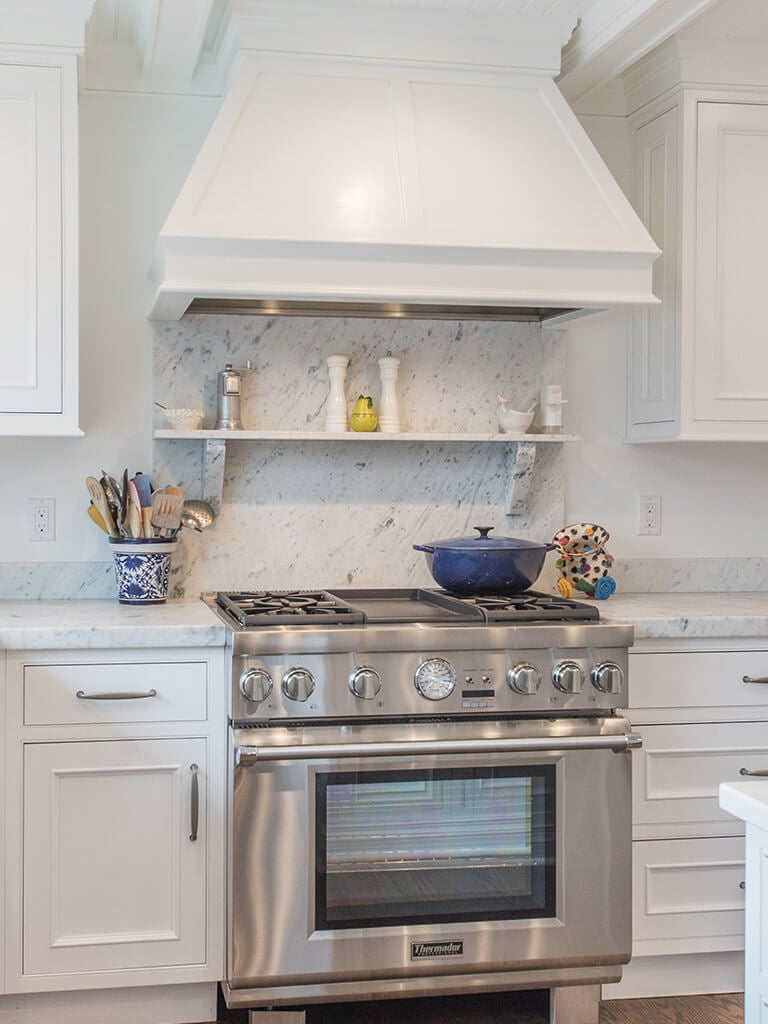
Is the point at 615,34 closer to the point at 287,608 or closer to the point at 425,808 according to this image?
the point at 287,608

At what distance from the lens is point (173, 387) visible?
3102 millimetres

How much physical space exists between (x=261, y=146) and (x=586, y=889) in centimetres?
186

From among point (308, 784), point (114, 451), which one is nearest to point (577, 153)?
point (114, 451)

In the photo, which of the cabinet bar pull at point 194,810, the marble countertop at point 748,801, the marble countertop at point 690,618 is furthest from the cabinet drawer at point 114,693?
the marble countertop at point 748,801

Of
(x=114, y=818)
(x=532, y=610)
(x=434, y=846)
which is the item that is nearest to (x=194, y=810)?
(x=114, y=818)

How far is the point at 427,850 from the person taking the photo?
246 cm

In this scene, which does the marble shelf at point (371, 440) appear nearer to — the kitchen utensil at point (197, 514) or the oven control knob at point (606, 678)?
the kitchen utensil at point (197, 514)

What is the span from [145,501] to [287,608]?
544 millimetres

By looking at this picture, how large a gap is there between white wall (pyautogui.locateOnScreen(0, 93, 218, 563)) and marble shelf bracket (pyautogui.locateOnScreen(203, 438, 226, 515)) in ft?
0.62

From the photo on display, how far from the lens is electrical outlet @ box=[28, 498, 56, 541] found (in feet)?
10.1

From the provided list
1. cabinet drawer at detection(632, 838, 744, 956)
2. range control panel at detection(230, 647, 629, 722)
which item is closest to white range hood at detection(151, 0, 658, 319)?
range control panel at detection(230, 647, 629, 722)

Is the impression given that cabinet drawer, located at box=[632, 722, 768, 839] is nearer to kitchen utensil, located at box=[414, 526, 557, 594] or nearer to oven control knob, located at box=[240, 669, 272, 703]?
kitchen utensil, located at box=[414, 526, 557, 594]

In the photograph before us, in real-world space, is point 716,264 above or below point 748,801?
above

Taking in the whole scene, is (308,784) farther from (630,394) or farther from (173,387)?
(630,394)
